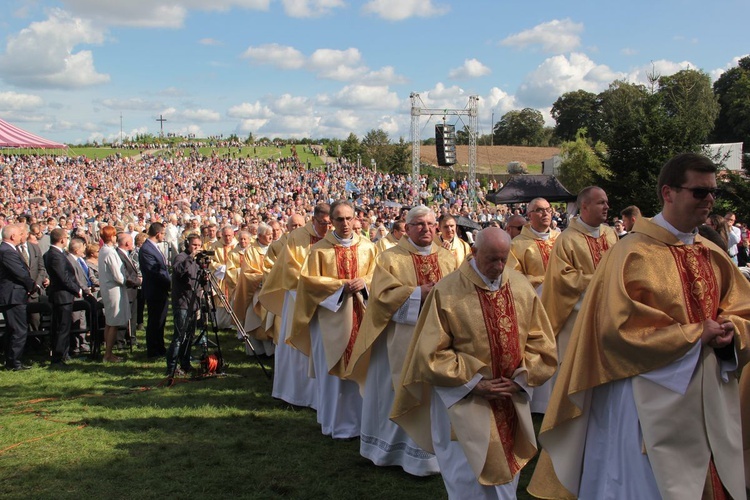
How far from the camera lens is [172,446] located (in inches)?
271

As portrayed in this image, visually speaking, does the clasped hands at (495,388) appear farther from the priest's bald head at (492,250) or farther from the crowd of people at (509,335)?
the priest's bald head at (492,250)

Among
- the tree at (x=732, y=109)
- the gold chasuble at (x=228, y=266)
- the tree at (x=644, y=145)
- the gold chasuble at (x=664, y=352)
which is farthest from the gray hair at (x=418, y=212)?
the tree at (x=732, y=109)

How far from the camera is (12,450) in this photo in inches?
268

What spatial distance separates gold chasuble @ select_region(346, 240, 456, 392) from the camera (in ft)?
18.9

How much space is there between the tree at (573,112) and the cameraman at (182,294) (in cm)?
8890

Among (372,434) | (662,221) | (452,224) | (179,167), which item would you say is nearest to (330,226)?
(452,224)

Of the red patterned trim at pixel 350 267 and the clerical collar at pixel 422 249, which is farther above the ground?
the clerical collar at pixel 422 249

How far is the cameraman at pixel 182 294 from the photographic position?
31.3 feet

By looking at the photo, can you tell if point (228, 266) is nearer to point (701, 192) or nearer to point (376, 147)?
point (701, 192)

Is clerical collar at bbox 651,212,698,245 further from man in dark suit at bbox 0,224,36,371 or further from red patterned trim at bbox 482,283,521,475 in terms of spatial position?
man in dark suit at bbox 0,224,36,371

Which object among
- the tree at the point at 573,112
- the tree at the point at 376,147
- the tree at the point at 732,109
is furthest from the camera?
the tree at the point at 573,112

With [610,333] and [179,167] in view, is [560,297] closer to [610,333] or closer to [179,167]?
[610,333]

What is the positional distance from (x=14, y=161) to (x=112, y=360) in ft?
172

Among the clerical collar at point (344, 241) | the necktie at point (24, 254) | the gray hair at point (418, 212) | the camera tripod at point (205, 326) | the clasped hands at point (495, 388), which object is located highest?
the gray hair at point (418, 212)
